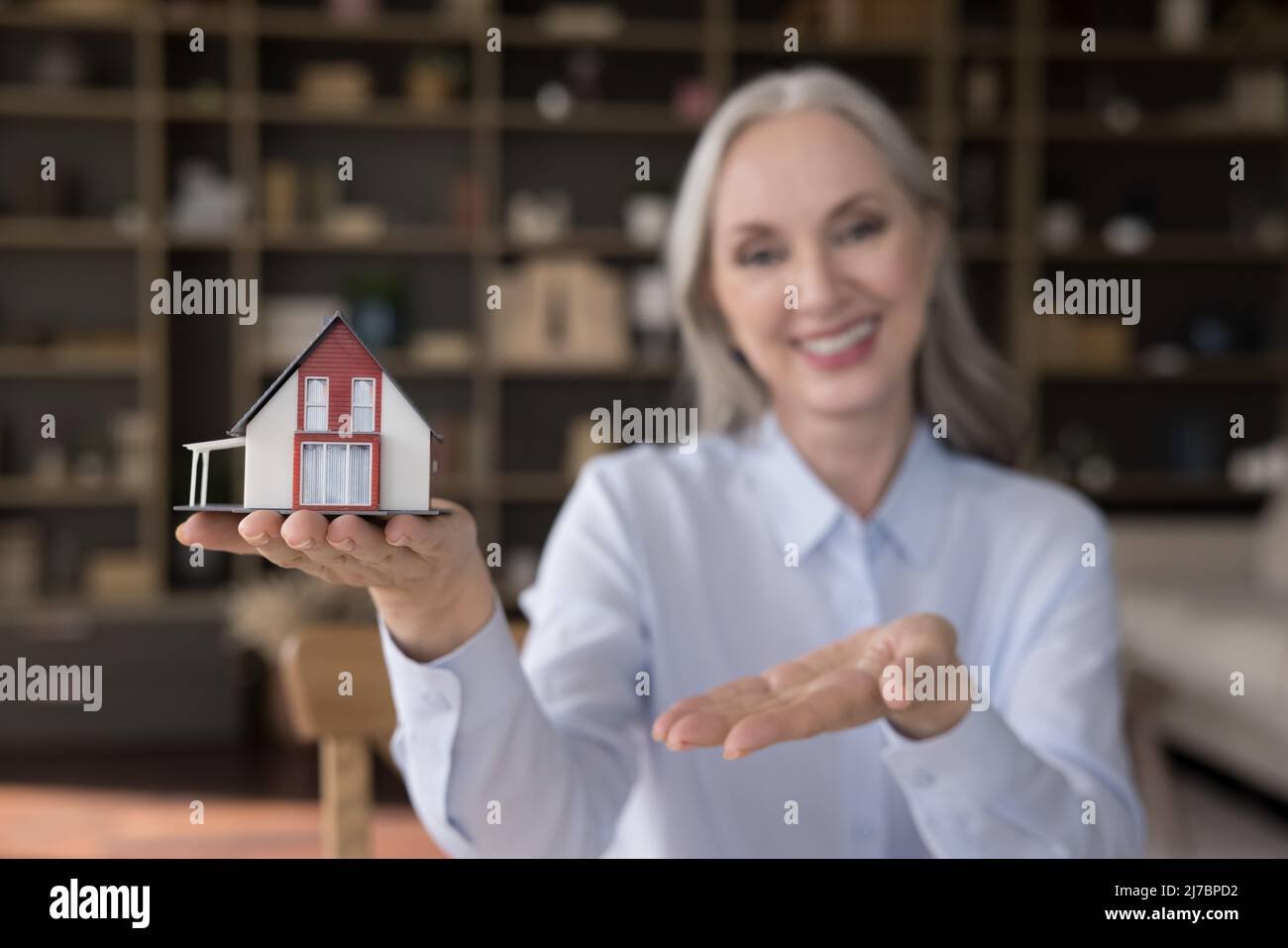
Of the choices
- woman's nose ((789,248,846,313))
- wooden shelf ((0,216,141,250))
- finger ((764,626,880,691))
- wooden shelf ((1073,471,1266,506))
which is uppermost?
wooden shelf ((0,216,141,250))

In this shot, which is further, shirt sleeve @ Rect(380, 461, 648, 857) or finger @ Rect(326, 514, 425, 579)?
shirt sleeve @ Rect(380, 461, 648, 857)

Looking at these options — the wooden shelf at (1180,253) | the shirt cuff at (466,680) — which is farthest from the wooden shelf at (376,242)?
the shirt cuff at (466,680)

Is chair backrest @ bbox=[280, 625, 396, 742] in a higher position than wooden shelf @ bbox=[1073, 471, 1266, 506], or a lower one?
lower

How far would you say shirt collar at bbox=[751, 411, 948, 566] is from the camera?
3.47ft

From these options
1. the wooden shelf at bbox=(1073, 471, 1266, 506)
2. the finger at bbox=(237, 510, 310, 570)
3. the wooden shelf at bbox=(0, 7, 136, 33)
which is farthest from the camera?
the wooden shelf at bbox=(1073, 471, 1266, 506)

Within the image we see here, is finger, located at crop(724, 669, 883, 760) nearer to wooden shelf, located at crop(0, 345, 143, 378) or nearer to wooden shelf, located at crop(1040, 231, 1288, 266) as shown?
wooden shelf, located at crop(0, 345, 143, 378)

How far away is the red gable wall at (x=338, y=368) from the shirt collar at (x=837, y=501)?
23.4 inches

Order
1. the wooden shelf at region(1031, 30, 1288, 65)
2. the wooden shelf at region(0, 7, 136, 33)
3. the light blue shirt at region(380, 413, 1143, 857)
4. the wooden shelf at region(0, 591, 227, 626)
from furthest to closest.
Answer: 1. the wooden shelf at region(1031, 30, 1288, 65)
2. the wooden shelf at region(0, 7, 136, 33)
3. the wooden shelf at region(0, 591, 227, 626)
4. the light blue shirt at region(380, 413, 1143, 857)

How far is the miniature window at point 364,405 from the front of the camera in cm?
52

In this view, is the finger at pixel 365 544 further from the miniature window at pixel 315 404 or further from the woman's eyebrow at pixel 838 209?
the woman's eyebrow at pixel 838 209

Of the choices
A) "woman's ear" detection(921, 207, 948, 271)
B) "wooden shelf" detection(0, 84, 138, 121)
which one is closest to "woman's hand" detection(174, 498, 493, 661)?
"woman's ear" detection(921, 207, 948, 271)

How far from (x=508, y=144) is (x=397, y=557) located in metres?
3.95

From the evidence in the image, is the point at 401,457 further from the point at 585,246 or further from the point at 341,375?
the point at 585,246
